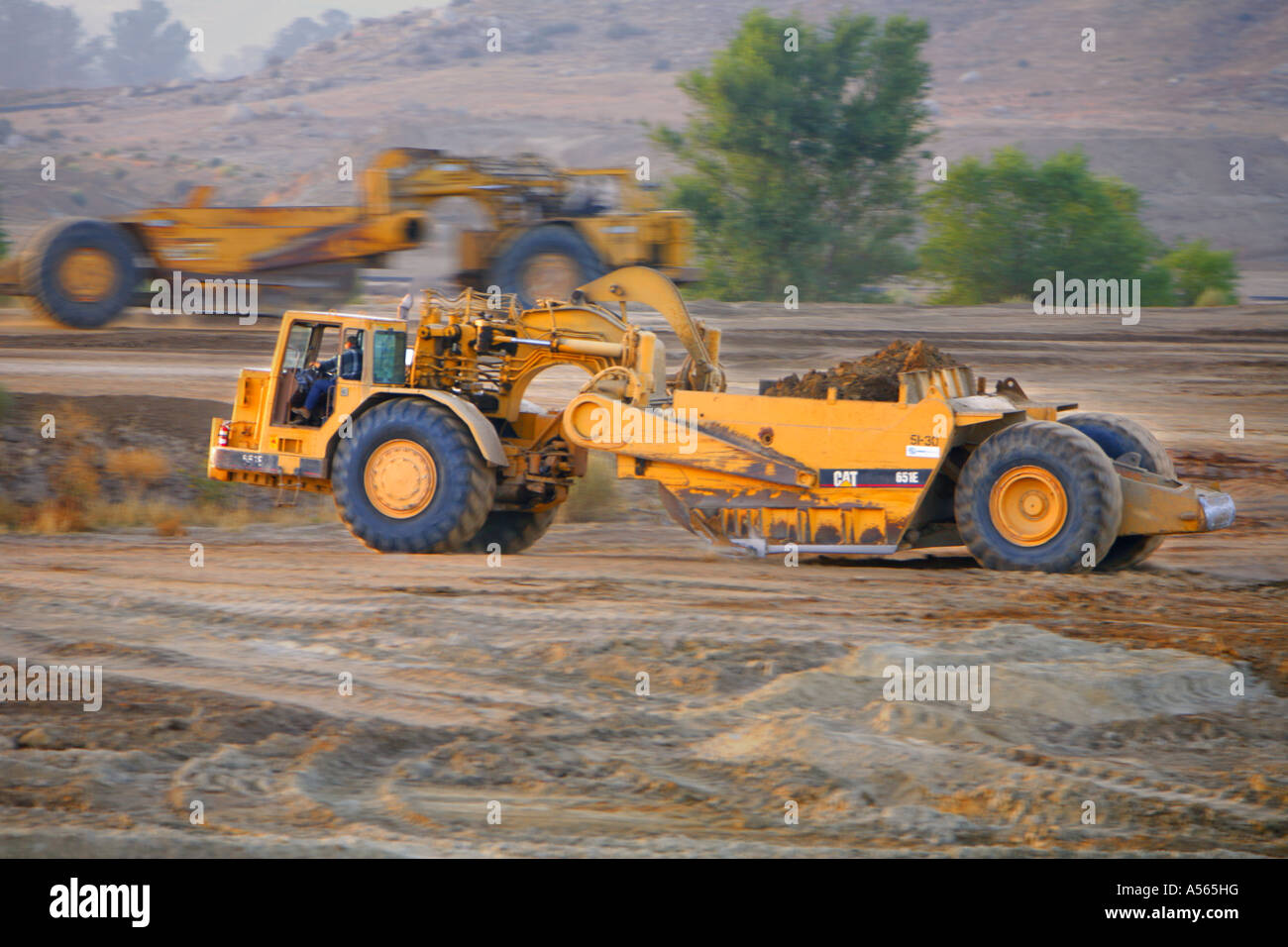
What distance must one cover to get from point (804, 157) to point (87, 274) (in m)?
19.5

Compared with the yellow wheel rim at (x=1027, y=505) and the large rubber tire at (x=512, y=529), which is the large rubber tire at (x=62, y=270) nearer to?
the large rubber tire at (x=512, y=529)

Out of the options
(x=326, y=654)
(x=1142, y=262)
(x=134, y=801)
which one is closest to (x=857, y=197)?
(x=1142, y=262)

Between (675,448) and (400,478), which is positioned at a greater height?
(675,448)

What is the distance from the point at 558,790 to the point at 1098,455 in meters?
5.76

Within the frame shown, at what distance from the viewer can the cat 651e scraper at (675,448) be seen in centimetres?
1102

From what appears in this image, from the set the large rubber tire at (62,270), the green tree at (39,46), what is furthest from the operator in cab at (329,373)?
the green tree at (39,46)

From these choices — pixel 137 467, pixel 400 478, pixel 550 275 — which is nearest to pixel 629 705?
pixel 400 478

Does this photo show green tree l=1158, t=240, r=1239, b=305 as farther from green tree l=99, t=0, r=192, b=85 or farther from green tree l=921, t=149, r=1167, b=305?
green tree l=99, t=0, r=192, b=85

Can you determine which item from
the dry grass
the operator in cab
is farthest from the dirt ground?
the dry grass

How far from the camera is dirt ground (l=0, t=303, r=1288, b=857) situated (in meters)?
6.20

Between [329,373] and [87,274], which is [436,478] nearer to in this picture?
[329,373]

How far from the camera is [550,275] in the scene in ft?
62.6

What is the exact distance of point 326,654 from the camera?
342 inches

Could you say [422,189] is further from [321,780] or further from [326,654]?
[321,780]
